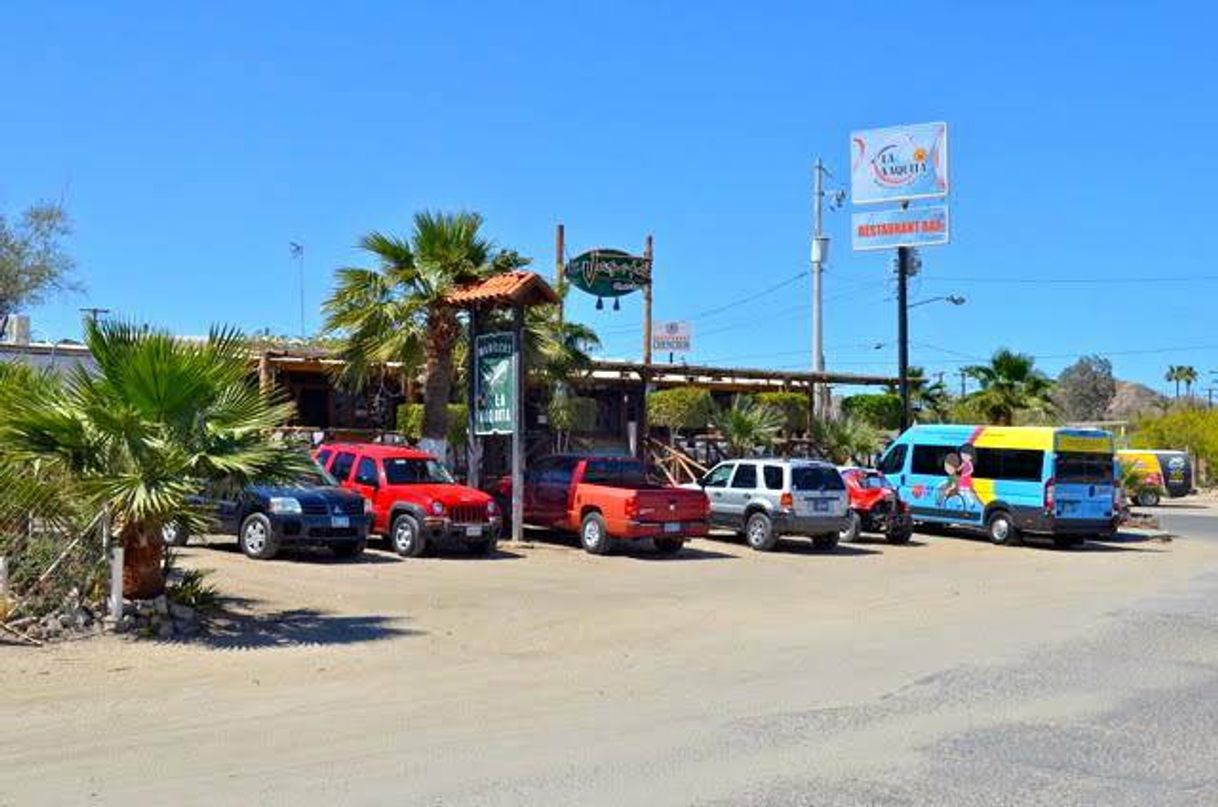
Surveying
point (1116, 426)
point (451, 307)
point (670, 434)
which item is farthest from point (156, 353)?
point (1116, 426)

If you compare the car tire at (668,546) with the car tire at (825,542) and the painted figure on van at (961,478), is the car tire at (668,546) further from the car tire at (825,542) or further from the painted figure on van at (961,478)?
the painted figure on van at (961,478)

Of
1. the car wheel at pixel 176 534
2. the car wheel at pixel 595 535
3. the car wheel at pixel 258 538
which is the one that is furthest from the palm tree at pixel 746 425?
the car wheel at pixel 176 534

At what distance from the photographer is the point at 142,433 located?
12.1 m

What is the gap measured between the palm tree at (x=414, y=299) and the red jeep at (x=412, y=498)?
9.38 feet

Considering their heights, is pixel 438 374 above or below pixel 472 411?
above

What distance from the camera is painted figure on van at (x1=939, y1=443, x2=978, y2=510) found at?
95.0 feet

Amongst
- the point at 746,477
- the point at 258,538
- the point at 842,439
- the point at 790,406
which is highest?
the point at 790,406

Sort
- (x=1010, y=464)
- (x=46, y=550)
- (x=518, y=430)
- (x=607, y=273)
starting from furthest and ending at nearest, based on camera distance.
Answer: (x=607, y=273)
(x=1010, y=464)
(x=518, y=430)
(x=46, y=550)

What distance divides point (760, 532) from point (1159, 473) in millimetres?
32607

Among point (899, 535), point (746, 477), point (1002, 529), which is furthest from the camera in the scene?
point (1002, 529)

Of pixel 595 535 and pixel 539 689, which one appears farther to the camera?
pixel 595 535

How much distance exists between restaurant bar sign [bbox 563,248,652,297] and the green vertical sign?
9698 millimetres

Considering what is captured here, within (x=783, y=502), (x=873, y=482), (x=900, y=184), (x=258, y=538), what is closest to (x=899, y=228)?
(x=900, y=184)

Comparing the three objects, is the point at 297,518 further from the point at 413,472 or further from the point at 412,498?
the point at 413,472
